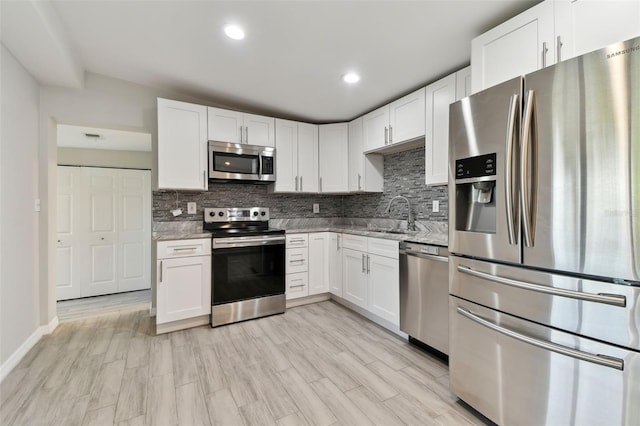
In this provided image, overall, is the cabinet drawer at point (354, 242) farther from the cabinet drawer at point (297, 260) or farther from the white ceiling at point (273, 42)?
the white ceiling at point (273, 42)

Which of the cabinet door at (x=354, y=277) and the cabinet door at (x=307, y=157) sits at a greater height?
the cabinet door at (x=307, y=157)

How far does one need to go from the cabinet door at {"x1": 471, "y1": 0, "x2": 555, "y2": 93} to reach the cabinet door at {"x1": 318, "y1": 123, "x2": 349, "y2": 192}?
1956 millimetres

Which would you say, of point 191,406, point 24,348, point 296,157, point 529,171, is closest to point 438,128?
point 529,171

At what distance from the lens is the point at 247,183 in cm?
354

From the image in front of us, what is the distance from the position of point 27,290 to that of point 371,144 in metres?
3.53

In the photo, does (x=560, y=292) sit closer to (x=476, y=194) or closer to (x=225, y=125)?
(x=476, y=194)

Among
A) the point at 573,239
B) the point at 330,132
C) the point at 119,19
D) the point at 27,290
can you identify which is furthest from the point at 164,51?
the point at 573,239

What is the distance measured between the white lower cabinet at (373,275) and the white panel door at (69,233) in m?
4.02

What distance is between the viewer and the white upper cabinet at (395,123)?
266 centimetres

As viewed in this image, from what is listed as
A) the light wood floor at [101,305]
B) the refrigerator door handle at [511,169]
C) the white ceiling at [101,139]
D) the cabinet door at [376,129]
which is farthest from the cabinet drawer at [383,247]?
the white ceiling at [101,139]

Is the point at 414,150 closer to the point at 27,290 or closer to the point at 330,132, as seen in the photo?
the point at 330,132

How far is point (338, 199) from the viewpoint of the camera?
14.1 ft

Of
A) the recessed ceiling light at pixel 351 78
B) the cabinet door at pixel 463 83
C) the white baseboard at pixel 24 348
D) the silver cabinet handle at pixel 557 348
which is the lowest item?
the white baseboard at pixel 24 348

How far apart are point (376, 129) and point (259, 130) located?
137cm
